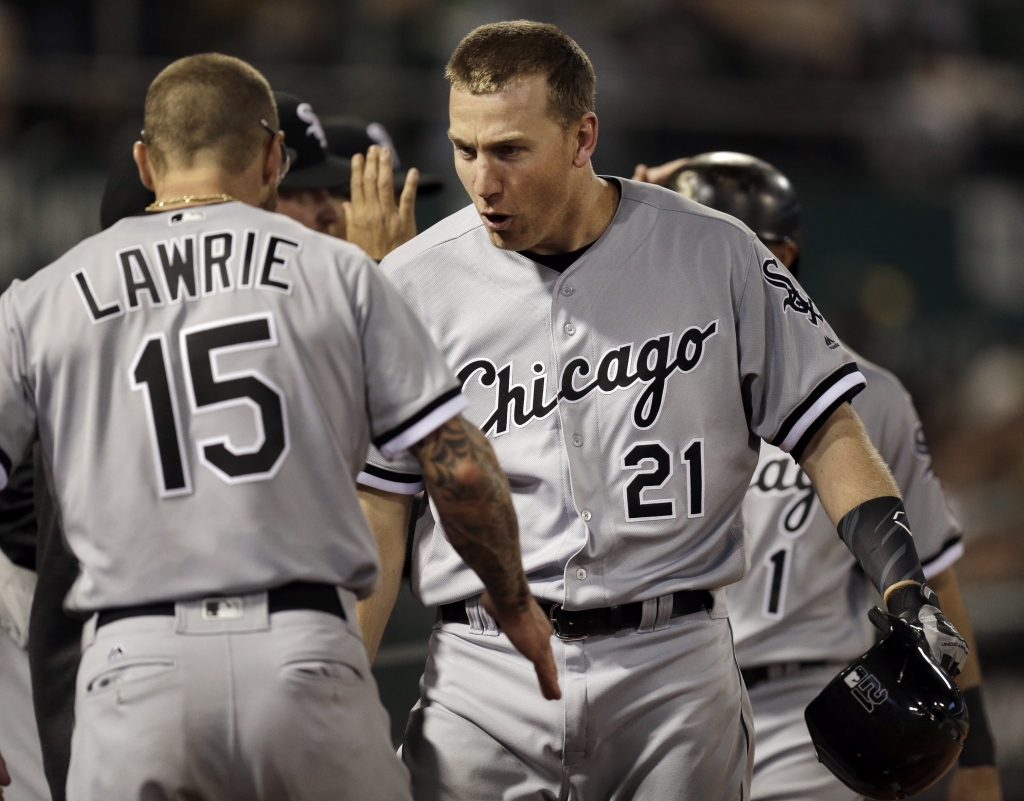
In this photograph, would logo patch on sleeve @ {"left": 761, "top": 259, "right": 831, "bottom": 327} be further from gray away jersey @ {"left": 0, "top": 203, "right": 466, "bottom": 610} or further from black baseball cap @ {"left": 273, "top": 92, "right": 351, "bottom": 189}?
black baseball cap @ {"left": 273, "top": 92, "right": 351, "bottom": 189}

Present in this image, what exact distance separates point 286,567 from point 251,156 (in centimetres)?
81

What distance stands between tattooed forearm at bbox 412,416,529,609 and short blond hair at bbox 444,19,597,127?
2.57 ft

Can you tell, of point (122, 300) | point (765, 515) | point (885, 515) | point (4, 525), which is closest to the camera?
point (122, 300)

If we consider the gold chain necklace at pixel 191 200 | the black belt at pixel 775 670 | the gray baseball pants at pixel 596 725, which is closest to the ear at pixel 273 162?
the gold chain necklace at pixel 191 200

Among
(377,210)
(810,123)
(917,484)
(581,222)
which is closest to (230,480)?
(581,222)

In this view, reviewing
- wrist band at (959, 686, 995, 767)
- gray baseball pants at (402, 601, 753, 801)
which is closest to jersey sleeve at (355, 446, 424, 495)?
gray baseball pants at (402, 601, 753, 801)

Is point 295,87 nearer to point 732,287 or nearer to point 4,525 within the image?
point 4,525

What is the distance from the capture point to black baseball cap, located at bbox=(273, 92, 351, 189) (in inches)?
151

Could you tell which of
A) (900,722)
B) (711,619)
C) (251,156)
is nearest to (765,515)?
(711,619)

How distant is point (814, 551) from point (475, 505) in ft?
5.79

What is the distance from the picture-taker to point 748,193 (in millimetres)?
3951

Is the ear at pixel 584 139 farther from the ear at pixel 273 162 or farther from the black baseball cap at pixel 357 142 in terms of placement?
the black baseball cap at pixel 357 142

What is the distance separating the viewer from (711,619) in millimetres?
2732

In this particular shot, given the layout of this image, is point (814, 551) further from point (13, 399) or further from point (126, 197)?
point (13, 399)
